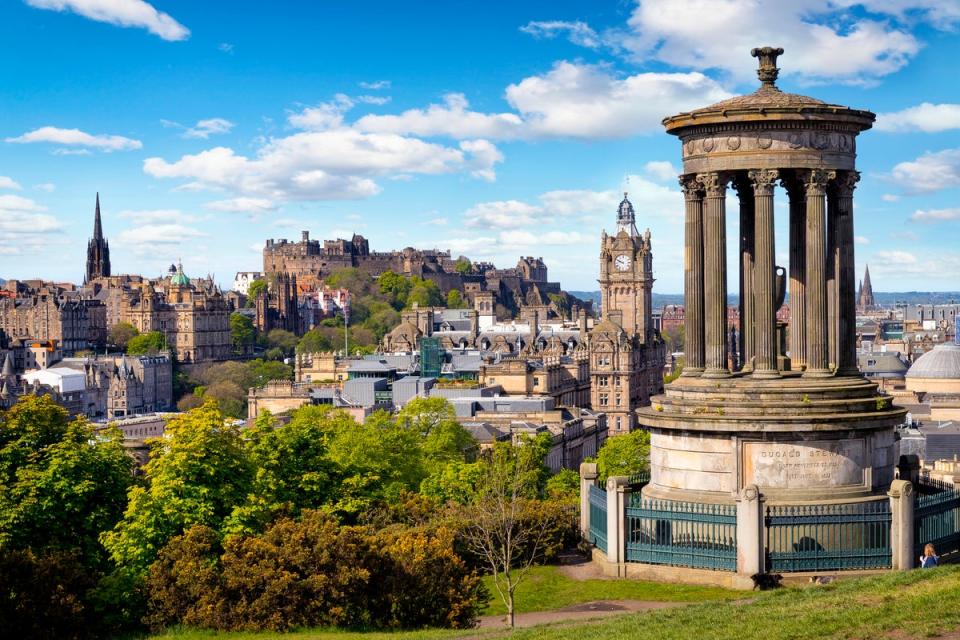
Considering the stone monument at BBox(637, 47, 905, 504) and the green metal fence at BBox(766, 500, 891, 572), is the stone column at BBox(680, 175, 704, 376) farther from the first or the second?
the green metal fence at BBox(766, 500, 891, 572)

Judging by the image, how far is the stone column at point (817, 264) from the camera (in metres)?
38.2

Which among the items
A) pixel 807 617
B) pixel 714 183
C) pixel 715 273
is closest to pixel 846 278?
pixel 715 273

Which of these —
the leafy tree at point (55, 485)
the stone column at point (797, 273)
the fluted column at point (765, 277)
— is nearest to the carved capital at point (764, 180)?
the fluted column at point (765, 277)

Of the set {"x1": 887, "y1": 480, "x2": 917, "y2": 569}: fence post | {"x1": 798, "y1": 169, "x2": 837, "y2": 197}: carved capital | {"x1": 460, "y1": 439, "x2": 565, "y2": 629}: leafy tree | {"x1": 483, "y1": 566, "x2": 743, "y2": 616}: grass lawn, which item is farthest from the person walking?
{"x1": 460, "y1": 439, "x2": 565, "y2": 629}: leafy tree

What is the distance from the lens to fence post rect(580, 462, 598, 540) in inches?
1645

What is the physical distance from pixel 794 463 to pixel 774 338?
304 cm

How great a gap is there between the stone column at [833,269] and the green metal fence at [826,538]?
401cm

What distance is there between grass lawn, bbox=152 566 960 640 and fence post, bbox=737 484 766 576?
939 mm

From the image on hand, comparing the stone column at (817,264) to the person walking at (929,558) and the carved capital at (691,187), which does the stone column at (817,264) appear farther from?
the person walking at (929,558)

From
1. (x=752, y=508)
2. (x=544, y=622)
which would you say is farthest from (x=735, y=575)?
(x=544, y=622)

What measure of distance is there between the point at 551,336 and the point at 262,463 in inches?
5856

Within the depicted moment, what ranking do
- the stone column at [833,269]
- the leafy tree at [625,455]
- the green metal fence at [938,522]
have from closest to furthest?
the green metal fence at [938,522]
the stone column at [833,269]
the leafy tree at [625,455]

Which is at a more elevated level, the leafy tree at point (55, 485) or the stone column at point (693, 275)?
the stone column at point (693, 275)

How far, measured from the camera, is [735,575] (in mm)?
36188
